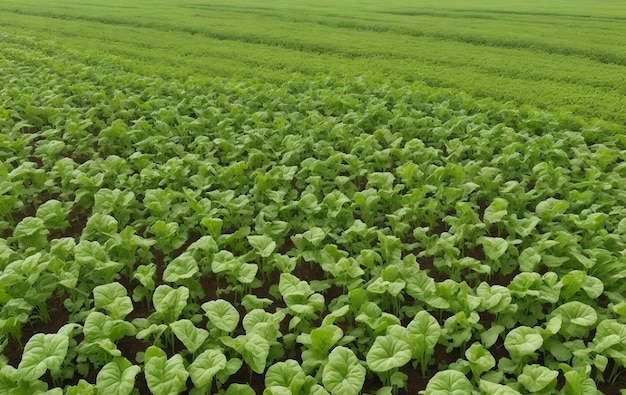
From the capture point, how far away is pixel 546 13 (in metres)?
23.0

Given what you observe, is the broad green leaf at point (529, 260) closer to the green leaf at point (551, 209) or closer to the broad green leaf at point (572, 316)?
the broad green leaf at point (572, 316)

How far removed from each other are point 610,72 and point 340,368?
13488mm

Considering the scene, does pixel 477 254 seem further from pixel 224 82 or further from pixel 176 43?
pixel 176 43

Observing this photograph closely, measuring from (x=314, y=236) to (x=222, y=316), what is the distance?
1528 mm

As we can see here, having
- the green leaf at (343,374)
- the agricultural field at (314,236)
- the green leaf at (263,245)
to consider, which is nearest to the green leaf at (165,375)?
the agricultural field at (314,236)

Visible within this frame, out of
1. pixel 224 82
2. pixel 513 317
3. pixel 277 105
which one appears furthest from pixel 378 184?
pixel 224 82

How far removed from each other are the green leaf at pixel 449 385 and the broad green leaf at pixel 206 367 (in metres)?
1.48

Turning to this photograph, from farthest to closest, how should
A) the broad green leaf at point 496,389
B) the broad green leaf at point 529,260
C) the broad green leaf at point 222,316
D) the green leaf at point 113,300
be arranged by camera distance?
the broad green leaf at point 529,260, the green leaf at point 113,300, the broad green leaf at point 222,316, the broad green leaf at point 496,389

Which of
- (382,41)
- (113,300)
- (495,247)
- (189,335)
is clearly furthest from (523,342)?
(382,41)

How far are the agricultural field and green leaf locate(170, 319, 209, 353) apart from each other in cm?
2

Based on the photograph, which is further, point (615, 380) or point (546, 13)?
point (546, 13)

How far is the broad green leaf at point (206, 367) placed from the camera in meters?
3.69

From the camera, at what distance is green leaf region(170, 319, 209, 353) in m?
4.09

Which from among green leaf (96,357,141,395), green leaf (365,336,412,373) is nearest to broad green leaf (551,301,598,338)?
Result: green leaf (365,336,412,373)
